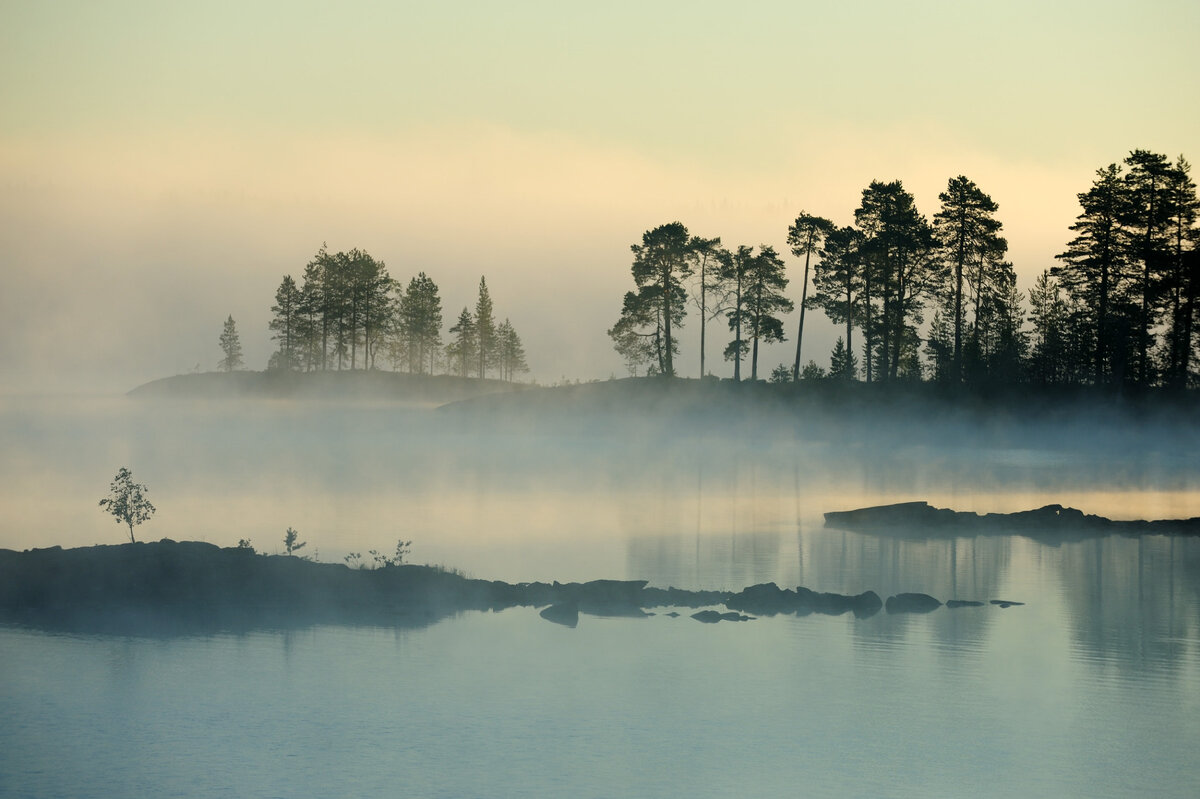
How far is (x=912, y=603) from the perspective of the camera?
27828 millimetres

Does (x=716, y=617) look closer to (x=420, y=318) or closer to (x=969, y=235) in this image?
(x=969, y=235)

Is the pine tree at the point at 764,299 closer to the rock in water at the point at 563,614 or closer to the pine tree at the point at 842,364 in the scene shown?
the pine tree at the point at 842,364

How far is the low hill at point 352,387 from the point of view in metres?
129

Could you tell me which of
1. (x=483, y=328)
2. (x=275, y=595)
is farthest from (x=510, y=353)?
(x=275, y=595)

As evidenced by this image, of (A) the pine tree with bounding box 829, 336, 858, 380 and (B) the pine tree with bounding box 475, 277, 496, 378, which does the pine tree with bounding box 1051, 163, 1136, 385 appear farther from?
(B) the pine tree with bounding box 475, 277, 496, 378

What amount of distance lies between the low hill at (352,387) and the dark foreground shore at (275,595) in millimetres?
95301

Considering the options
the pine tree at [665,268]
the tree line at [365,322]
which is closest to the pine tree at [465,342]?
the tree line at [365,322]

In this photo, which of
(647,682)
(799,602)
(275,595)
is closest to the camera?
(647,682)

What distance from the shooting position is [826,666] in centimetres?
2270

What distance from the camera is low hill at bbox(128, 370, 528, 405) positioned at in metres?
129

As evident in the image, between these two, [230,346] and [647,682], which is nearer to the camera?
[647,682]

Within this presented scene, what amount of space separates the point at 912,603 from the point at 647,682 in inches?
349

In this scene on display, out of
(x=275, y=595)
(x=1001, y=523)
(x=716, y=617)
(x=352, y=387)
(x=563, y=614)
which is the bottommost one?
(x=716, y=617)

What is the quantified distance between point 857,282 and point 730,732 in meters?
77.1
